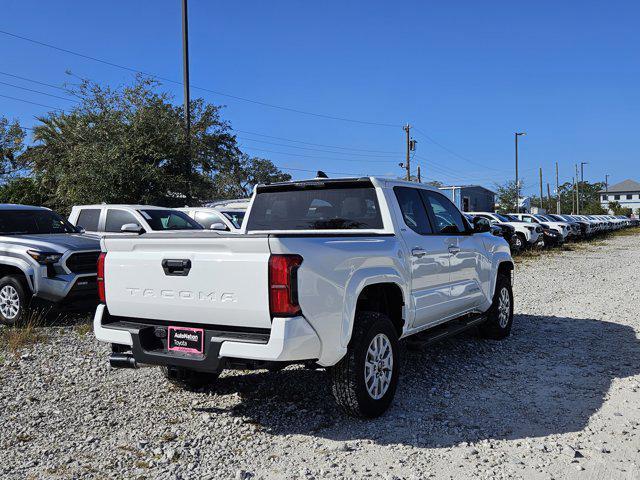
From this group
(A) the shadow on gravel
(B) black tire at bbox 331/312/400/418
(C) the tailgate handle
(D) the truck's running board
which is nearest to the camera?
(C) the tailgate handle

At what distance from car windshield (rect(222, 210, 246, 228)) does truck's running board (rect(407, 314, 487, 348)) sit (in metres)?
8.42

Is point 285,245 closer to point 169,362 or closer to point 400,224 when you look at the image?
point 169,362

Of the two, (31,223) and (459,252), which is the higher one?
(31,223)

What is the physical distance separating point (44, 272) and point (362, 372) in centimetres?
553

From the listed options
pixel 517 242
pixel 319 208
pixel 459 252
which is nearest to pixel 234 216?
pixel 459 252

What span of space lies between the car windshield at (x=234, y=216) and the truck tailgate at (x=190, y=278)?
958 cm

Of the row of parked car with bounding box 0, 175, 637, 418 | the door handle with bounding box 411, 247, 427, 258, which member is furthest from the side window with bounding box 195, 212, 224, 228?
the door handle with bounding box 411, 247, 427, 258

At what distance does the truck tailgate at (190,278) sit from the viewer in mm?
3846

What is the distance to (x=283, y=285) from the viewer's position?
12.3 feet

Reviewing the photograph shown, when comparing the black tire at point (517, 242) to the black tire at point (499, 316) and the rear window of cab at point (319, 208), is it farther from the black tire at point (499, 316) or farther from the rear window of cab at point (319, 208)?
the rear window of cab at point (319, 208)

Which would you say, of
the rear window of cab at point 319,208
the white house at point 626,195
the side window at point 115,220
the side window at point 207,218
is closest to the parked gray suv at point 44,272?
the side window at point 115,220

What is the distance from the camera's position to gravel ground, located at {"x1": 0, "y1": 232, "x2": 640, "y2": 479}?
12.3 feet

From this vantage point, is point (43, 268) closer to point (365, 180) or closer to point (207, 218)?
point (365, 180)

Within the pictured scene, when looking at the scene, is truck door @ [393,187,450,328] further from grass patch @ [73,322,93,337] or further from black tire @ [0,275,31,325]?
black tire @ [0,275,31,325]
